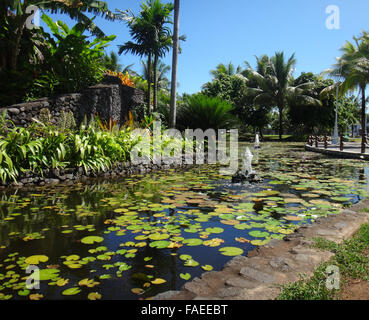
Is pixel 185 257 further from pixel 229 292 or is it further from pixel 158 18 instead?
pixel 158 18

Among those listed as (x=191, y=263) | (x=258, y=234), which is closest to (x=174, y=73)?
(x=258, y=234)

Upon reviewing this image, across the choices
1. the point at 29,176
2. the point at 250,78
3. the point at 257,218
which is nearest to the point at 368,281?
the point at 257,218

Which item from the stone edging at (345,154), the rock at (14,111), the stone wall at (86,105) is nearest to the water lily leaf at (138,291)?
the stone wall at (86,105)

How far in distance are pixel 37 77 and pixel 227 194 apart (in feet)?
26.1

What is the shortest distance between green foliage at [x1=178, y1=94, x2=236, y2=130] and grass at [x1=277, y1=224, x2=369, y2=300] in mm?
8807

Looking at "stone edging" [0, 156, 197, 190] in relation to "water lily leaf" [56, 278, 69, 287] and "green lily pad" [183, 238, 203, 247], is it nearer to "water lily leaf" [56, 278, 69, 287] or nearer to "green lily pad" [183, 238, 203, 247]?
"green lily pad" [183, 238, 203, 247]

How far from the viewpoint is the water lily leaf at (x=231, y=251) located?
263 centimetres

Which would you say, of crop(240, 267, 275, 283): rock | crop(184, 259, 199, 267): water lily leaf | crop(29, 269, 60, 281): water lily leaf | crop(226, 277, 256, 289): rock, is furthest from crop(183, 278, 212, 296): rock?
crop(29, 269, 60, 281): water lily leaf

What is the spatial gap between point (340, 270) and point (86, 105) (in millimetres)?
9393

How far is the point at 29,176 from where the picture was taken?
227 inches

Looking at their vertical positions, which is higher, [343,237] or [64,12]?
[64,12]

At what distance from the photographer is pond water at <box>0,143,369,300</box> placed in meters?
2.16

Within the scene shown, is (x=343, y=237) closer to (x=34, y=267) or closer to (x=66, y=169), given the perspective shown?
(x=34, y=267)
